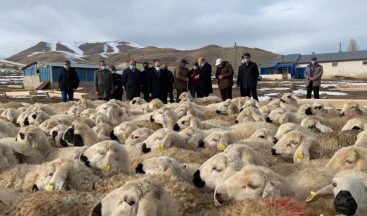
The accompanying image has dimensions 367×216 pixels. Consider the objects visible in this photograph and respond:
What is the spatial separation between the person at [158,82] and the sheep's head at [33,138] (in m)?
9.50

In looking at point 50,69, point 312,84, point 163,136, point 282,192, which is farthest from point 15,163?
point 50,69

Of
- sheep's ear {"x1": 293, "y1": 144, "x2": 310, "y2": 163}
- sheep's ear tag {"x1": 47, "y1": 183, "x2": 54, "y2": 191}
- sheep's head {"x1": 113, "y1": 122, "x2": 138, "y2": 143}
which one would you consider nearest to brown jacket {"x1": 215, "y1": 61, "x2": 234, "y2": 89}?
sheep's head {"x1": 113, "y1": 122, "x2": 138, "y2": 143}

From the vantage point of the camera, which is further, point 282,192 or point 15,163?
point 15,163

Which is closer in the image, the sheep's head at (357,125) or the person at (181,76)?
the sheep's head at (357,125)

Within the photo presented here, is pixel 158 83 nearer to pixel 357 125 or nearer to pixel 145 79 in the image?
pixel 145 79

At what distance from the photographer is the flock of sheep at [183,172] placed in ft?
14.3

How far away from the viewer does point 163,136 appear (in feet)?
25.9

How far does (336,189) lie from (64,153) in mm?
4578

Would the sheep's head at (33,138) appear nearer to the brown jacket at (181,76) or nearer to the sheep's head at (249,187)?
the sheep's head at (249,187)

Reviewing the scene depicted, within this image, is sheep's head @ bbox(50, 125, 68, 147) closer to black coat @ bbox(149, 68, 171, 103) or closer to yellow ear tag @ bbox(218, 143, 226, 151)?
yellow ear tag @ bbox(218, 143, 226, 151)

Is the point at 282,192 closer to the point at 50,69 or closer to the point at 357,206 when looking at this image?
the point at 357,206

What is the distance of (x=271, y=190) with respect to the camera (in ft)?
15.6

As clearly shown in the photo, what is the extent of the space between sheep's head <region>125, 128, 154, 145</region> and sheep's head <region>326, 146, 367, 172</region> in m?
3.74

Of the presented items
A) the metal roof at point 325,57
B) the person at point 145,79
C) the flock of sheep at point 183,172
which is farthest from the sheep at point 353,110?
the metal roof at point 325,57
